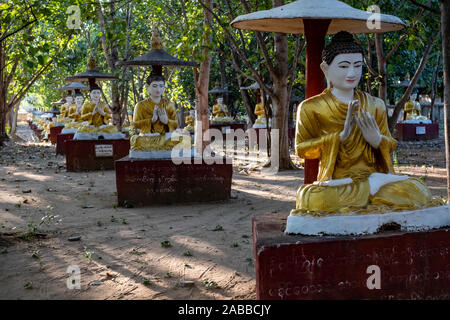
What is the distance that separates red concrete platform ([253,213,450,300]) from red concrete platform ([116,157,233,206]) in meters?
4.56

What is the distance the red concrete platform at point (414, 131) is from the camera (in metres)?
19.2

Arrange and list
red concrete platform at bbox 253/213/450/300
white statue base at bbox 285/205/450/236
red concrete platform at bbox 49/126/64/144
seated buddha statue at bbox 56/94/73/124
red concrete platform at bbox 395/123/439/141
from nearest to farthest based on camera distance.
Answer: red concrete platform at bbox 253/213/450/300, white statue base at bbox 285/205/450/236, red concrete platform at bbox 395/123/439/141, seated buddha statue at bbox 56/94/73/124, red concrete platform at bbox 49/126/64/144

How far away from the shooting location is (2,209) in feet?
25.5

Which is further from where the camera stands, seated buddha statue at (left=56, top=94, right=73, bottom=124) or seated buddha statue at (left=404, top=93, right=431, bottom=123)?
seated buddha statue at (left=56, top=94, right=73, bottom=124)

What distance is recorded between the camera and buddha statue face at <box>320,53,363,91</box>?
158 inches

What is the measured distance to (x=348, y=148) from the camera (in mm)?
4074

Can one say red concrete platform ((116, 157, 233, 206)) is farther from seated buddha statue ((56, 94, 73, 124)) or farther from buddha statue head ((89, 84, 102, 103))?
seated buddha statue ((56, 94, 73, 124))

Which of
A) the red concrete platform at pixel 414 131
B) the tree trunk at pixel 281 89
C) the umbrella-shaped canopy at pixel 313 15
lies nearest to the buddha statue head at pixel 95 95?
the tree trunk at pixel 281 89

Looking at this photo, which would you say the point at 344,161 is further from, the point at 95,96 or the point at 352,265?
the point at 95,96

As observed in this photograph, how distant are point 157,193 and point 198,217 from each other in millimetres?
1271

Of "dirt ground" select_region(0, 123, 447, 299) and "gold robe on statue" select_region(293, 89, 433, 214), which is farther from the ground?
"gold robe on statue" select_region(293, 89, 433, 214)

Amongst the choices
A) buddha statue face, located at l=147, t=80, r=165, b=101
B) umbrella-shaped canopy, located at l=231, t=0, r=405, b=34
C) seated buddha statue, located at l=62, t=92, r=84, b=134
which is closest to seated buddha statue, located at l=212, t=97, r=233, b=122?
seated buddha statue, located at l=62, t=92, r=84, b=134

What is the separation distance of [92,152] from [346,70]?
9.39m

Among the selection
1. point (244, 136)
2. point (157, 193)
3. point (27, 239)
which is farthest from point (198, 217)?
point (244, 136)
